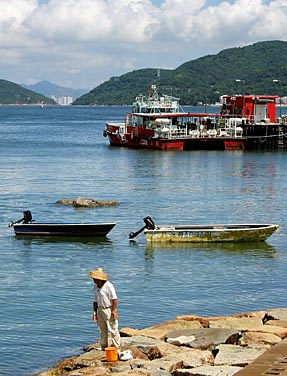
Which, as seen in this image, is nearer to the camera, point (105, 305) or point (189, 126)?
point (105, 305)

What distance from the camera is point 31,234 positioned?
3512 centimetres

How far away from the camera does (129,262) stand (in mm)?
30656

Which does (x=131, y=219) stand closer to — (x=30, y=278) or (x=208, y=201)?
Answer: (x=208, y=201)

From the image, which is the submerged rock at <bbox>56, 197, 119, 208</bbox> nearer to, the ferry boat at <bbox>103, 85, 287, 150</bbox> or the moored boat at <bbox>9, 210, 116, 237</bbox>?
the moored boat at <bbox>9, 210, 116, 237</bbox>

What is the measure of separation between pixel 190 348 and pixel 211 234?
52.6ft

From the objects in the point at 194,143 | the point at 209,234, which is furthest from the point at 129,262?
the point at 194,143

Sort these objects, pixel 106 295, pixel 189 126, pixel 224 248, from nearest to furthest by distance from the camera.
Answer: pixel 106 295
pixel 224 248
pixel 189 126

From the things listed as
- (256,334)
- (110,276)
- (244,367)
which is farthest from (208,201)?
(244,367)

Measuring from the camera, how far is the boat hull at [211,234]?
33281 millimetres

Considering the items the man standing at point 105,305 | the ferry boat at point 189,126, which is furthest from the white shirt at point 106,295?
the ferry boat at point 189,126

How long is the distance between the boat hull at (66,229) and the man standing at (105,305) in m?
17.4

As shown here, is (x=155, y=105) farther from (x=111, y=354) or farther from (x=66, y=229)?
(x=111, y=354)

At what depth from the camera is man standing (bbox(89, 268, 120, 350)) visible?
16.5m

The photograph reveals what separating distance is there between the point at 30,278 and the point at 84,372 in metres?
11.9
